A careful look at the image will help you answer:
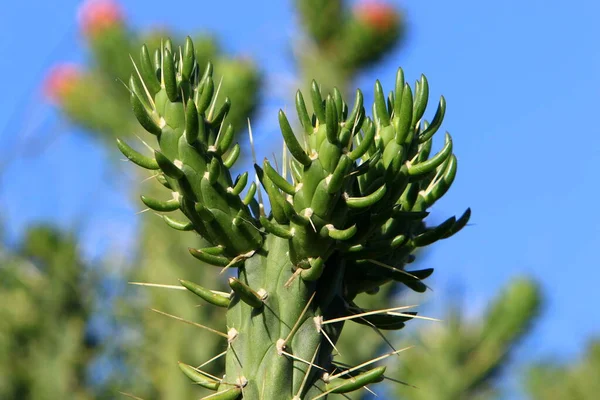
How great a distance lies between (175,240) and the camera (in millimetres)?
5500

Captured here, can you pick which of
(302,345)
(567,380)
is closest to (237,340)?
(302,345)

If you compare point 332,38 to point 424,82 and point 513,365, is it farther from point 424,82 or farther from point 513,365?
point 424,82

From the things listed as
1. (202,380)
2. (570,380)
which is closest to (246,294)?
(202,380)

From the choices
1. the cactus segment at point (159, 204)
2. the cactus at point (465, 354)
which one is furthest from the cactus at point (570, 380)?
the cactus segment at point (159, 204)

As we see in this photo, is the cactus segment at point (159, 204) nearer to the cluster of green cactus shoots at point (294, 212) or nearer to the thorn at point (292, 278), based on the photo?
the cluster of green cactus shoots at point (294, 212)

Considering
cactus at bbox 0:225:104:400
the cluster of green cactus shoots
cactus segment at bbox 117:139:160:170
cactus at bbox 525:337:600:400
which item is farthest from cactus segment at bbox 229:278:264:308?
cactus at bbox 525:337:600:400

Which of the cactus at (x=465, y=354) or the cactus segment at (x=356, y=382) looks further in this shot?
the cactus at (x=465, y=354)

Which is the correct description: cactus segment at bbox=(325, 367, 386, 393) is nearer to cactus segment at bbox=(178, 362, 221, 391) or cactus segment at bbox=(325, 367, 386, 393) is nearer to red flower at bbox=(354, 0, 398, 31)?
cactus segment at bbox=(178, 362, 221, 391)

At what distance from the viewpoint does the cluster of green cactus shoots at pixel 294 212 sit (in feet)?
5.51

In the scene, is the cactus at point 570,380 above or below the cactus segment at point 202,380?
above

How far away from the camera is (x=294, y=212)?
1675 mm

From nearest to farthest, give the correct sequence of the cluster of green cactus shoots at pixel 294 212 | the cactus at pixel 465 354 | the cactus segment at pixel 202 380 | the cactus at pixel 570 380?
1. the cluster of green cactus shoots at pixel 294 212
2. the cactus segment at pixel 202 380
3. the cactus at pixel 465 354
4. the cactus at pixel 570 380

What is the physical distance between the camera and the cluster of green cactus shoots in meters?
1.68

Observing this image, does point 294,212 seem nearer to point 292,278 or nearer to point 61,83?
point 292,278
